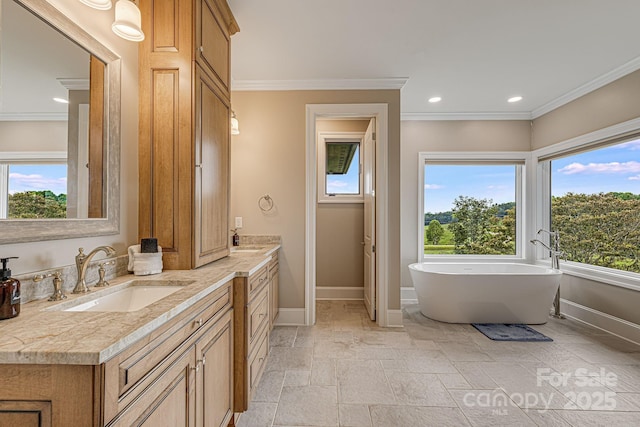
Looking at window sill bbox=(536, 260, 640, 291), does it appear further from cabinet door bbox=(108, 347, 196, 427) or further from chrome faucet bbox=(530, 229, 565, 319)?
cabinet door bbox=(108, 347, 196, 427)

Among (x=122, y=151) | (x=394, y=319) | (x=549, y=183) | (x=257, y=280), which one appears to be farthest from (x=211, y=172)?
(x=549, y=183)

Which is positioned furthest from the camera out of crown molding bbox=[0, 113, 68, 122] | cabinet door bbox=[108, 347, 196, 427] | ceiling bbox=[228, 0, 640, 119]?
ceiling bbox=[228, 0, 640, 119]

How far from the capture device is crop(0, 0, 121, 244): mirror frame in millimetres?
1036

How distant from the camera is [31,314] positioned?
0.91m

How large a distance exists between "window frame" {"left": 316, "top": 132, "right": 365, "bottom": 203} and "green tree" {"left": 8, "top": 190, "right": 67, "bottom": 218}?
3.17m

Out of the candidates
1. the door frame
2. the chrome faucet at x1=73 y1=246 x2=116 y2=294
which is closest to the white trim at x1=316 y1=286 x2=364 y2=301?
the door frame

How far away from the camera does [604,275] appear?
3029 mm

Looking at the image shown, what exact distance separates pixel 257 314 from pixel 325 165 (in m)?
2.70

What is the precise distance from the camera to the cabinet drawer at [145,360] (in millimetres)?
696

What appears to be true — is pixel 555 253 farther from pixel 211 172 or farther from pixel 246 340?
pixel 211 172

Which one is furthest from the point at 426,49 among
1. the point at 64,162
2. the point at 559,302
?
the point at 559,302

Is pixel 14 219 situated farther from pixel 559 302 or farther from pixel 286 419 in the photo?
pixel 559 302

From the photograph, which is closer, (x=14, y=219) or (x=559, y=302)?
(x=14, y=219)

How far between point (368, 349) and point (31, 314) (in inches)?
93.4
